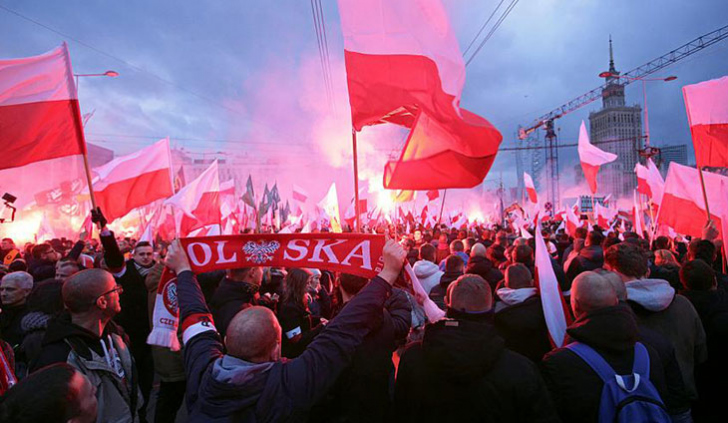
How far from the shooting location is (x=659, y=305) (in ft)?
9.91

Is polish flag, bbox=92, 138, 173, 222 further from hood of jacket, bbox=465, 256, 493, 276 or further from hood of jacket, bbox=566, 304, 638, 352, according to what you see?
hood of jacket, bbox=566, 304, 638, 352

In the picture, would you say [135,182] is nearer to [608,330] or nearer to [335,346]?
[335,346]

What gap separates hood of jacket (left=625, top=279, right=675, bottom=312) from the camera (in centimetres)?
303

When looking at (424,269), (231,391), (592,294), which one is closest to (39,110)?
(231,391)

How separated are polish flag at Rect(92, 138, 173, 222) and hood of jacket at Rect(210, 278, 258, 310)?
4710 mm

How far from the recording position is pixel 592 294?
2.48 meters

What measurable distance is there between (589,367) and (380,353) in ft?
3.88

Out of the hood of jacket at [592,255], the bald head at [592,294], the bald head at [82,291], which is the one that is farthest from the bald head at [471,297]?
the hood of jacket at [592,255]

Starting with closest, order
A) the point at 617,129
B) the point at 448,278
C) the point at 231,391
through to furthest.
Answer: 1. the point at 231,391
2. the point at 448,278
3. the point at 617,129

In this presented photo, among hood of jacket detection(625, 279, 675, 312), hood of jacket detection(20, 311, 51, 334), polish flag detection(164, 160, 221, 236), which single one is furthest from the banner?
polish flag detection(164, 160, 221, 236)

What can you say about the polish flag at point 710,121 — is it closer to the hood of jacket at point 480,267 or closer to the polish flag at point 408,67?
the hood of jacket at point 480,267

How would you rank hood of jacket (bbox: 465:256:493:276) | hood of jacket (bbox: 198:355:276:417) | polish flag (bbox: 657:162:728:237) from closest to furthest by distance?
hood of jacket (bbox: 198:355:276:417)
hood of jacket (bbox: 465:256:493:276)
polish flag (bbox: 657:162:728:237)

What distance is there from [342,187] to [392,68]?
1517 inches

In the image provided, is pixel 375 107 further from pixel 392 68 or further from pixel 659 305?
pixel 659 305
